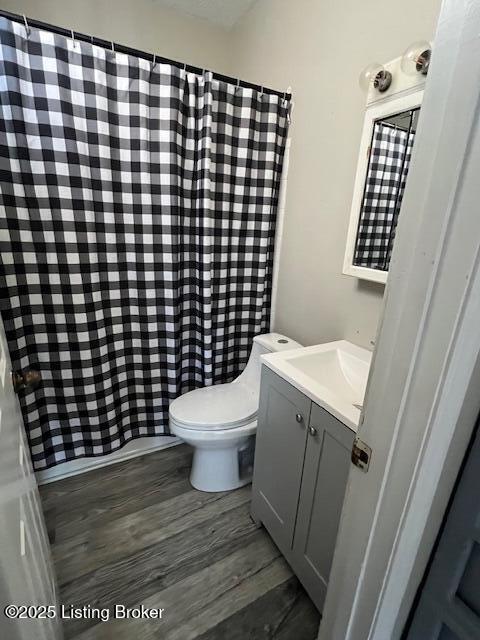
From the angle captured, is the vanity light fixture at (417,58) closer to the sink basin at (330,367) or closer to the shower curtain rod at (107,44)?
the shower curtain rod at (107,44)

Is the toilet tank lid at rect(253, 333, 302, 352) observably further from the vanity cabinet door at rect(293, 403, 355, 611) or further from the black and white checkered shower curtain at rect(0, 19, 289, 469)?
the vanity cabinet door at rect(293, 403, 355, 611)

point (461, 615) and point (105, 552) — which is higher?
point (461, 615)

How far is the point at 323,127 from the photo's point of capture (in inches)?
56.0

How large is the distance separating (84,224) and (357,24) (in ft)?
4.48

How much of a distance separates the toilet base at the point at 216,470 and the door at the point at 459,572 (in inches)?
41.4

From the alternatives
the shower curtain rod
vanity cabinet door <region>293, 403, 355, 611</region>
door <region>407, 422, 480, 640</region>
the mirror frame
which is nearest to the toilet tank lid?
the mirror frame

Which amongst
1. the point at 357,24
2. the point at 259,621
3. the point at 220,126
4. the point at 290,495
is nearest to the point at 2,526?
the point at 290,495

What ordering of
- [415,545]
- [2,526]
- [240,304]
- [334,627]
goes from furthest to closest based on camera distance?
[240,304] < [334,627] < [415,545] < [2,526]

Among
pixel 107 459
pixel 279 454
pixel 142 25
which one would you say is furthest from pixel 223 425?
pixel 142 25

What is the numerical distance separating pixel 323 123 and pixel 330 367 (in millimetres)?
1110

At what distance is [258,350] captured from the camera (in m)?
1.71

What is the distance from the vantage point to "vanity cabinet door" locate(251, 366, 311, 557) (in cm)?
109

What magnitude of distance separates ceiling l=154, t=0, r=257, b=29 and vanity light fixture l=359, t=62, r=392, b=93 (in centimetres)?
108

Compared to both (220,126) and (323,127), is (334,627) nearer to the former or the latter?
(323,127)
